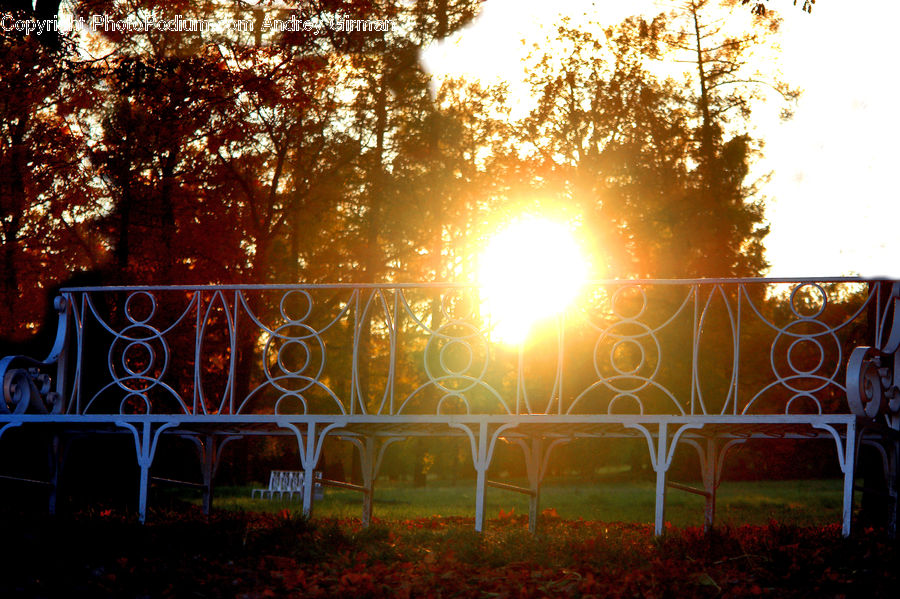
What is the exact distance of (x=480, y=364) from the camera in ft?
69.7

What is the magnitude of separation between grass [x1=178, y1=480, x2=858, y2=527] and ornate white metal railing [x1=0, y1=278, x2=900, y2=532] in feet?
5.14

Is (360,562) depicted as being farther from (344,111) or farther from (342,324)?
(342,324)

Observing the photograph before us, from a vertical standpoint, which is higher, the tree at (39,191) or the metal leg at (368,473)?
the tree at (39,191)

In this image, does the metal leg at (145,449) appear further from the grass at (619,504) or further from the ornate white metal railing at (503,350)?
the grass at (619,504)

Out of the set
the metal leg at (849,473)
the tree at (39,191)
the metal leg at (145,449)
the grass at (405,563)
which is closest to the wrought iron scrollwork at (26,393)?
the metal leg at (145,449)

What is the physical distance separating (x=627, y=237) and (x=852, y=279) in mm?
12467

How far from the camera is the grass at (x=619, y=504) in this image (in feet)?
45.2

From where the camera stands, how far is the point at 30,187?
45.5 feet

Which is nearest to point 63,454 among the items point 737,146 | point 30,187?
point 30,187

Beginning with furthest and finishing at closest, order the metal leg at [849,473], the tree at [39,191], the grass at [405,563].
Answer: the tree at [39,191]
the metal leg at [849,473]
the grass at [405,563]

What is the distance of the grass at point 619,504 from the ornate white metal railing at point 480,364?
5.14 feet

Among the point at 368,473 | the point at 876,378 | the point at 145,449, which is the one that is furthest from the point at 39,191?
the point at 876,378

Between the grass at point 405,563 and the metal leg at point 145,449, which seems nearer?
the grass at point 405,563

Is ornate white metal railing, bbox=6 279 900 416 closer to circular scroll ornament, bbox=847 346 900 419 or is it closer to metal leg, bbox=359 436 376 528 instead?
metal leg, bbox=359 436 376 528
